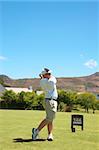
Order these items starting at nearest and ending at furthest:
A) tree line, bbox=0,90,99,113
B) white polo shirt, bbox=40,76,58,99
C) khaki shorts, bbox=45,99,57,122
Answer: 1. khaki shorts, bbox=45,99,57,122
2. white polo shirt, bbox=40,76,58,99
3. tree line, bbox=0,90,99,113

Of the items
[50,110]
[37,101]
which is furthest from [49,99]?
[37,101]

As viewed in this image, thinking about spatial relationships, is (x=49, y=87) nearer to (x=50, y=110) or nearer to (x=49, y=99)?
(x=49, y=99)

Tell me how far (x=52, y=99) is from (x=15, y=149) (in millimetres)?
2217

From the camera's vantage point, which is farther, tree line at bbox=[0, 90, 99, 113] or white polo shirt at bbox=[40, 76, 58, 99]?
tree line at bbox=[0, 90, 99, 113]

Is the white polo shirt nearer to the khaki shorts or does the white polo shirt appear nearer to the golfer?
the golfer

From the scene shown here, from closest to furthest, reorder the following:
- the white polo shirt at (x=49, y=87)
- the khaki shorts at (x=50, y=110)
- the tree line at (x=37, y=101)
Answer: the khaki shorts at (x=50, y=110) → the white polo shirt at (x=49, y=87) → the tree line at (x=37, y=101)

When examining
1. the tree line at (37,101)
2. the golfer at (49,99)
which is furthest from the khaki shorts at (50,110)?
the tree line at (37,101)

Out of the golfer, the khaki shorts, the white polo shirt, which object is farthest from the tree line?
the khaki shorts

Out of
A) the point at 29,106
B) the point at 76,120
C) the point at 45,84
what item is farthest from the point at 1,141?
the point at 29,106

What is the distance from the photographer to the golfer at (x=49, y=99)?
11273mm

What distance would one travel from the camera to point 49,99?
1135cm

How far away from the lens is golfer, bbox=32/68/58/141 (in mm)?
11273

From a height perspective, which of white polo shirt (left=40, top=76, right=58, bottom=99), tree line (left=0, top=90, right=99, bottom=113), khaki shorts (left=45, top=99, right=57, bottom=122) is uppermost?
tree line (left=0, top=90, right=99, bottom=113)

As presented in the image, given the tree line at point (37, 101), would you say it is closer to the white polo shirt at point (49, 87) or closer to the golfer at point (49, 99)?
the golfer at point (49, 99)
